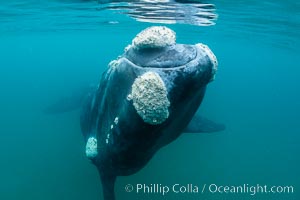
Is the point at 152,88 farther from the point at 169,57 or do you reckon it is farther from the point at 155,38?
the point at 155,38

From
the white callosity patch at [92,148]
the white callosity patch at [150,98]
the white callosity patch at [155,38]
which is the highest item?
the white callosity patch at [155,38]

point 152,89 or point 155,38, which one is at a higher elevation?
point 155,38

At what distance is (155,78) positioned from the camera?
3.53 m

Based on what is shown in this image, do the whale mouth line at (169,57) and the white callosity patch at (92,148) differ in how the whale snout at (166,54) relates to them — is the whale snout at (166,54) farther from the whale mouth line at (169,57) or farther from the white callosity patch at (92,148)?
the white callosity patch at (92,148)

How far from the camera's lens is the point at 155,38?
3674 mm

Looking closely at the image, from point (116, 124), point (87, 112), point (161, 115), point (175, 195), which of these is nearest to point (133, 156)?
point (116, 124)

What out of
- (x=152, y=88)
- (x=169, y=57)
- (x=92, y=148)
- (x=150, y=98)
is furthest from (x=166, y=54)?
(x=92, y=148)

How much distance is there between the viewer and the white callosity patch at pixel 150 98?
11.6 feet

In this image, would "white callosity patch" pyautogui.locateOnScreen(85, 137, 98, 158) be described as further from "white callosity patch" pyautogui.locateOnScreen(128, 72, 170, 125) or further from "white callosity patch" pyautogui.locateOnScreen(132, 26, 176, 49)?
"white callosity patch" pyautogui.locateOnScreen(132, 26, 176, 49)

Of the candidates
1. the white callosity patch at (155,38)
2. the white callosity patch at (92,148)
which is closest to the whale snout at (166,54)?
the white callosity patch at (155,38)

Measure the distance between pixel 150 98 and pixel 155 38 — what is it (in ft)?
2.38

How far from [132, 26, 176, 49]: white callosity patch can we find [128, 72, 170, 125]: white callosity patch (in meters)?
0.38

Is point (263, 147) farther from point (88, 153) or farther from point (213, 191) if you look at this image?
point (88, 153)

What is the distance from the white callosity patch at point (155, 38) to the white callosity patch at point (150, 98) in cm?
38
